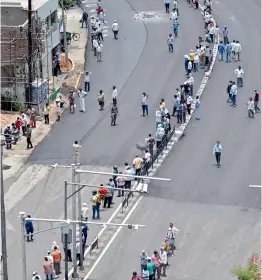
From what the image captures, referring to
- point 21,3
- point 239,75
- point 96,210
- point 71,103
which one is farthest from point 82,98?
point 96,210

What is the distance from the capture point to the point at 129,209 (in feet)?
196

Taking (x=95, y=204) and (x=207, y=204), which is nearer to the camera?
(x=95, y=204)

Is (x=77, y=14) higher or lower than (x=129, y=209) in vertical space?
higher

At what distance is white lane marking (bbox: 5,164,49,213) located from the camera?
6150 centimetres

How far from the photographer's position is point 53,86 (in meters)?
76.1

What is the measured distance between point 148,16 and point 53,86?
16962mm

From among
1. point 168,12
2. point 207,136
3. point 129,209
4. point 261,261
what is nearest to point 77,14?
point 168,12

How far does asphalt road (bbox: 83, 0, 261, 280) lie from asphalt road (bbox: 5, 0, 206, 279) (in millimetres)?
2325

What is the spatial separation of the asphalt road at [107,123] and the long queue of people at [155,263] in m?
4.06

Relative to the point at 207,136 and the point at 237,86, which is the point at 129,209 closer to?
the point at 207,136

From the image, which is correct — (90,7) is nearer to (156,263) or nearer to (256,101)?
(256,101)

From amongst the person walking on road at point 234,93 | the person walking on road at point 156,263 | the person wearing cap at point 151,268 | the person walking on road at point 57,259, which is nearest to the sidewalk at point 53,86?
the person walking on road at point 234,93

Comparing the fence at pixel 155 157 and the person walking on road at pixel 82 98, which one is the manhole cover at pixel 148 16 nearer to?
the person walking on road at pixel 82 98

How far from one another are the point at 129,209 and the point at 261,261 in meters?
11.0
